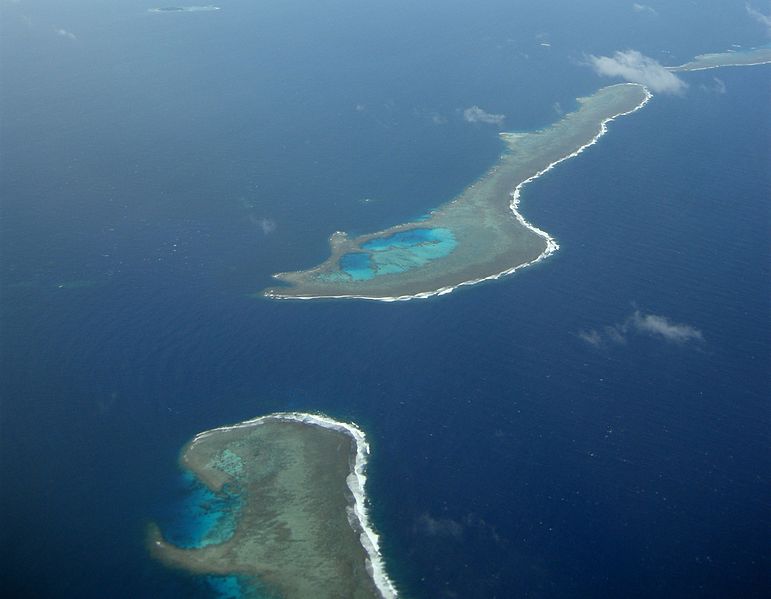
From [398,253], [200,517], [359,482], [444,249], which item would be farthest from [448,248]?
[200,517]

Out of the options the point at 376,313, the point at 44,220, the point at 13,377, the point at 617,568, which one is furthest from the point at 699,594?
the point at 44,220

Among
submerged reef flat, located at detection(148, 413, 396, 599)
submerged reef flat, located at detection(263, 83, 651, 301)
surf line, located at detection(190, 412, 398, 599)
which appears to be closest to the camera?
surf line, located at detection(190, 412, 398, 599)

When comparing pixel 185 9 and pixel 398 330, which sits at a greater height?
pixel 185 9

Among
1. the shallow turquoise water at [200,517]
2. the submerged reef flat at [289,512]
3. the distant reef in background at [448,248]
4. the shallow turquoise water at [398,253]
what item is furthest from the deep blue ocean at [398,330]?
the shallow turquoise water at [398,253]

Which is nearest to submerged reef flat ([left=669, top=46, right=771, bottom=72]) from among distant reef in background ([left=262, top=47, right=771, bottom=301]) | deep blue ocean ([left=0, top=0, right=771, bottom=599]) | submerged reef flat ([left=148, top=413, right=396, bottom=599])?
deep blue ocean ([left=0, top=0, right=771, bottom=599])

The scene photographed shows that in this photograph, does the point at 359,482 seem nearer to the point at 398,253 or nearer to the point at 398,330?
the point at 398,330

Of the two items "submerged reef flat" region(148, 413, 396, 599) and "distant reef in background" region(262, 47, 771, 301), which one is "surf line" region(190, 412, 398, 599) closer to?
"submerged reef flat" region(148, 413, 396, 599)
